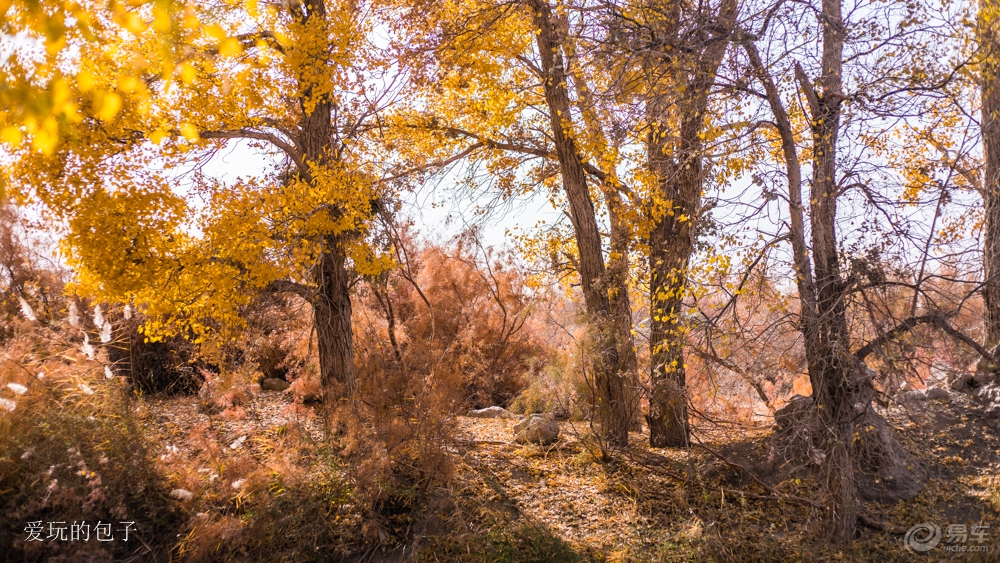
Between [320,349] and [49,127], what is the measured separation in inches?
219

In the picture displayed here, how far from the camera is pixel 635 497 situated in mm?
6406

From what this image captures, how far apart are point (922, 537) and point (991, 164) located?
215 inches

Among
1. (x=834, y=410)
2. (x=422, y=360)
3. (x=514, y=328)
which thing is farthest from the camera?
(x=514, y=328)

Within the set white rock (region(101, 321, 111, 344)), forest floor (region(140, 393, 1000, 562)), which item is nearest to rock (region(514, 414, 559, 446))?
forest floor (region(140, 393, 1000, 562))

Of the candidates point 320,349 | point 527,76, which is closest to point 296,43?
point 527,76

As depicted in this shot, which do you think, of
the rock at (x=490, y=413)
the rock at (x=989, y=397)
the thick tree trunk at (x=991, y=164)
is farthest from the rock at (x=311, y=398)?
the rock at (x=989, y=397)

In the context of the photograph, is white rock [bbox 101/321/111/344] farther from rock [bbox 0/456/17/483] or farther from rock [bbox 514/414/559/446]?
rock [bbox 514/414/559/446]

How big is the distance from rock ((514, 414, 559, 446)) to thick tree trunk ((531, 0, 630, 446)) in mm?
648

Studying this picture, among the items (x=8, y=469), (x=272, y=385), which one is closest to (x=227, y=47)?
(x=8, y=469)

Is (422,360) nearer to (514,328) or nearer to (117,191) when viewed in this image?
(117,191)

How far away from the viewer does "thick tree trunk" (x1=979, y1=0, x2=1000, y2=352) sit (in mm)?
4844

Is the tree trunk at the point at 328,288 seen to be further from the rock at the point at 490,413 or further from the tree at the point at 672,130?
the tree at the point at 672,130

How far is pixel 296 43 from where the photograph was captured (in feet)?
21.2

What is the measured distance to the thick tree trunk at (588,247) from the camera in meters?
7.40
